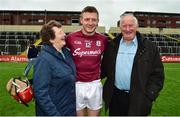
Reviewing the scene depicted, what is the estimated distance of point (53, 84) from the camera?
5.05 meters

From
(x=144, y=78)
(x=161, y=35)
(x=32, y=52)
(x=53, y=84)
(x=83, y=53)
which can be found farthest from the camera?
(x=161, y=35)

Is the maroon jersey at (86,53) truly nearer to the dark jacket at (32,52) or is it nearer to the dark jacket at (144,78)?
the dark jacket at (144,78)

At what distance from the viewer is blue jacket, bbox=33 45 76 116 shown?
4.95m

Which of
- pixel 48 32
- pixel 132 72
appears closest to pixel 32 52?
pixel 132 72

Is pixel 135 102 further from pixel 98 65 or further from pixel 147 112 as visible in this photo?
pixel 98 65

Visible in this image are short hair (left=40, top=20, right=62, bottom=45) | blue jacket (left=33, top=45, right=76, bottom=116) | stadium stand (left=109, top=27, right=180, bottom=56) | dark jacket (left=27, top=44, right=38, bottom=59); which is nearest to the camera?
blue jacket (left=33, top=45, right=76, bottom=116)

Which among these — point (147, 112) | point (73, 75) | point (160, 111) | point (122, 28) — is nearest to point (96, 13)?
point (122, 28)

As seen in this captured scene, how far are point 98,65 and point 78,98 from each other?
0.52 m

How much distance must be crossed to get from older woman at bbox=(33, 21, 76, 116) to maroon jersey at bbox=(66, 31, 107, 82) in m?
0.65

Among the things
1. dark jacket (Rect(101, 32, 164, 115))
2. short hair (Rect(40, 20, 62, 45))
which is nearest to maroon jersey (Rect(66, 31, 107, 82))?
dark jacket (Rect(101, 32, 164, 115))

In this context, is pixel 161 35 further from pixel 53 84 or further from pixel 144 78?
pixel 53 84

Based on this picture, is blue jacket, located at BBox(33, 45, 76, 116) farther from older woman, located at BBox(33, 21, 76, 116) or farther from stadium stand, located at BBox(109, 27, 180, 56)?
stadium stand, located at BBox(109, 27, 180, 56)

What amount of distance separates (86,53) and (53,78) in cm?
102

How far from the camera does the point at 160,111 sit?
11297 mm
